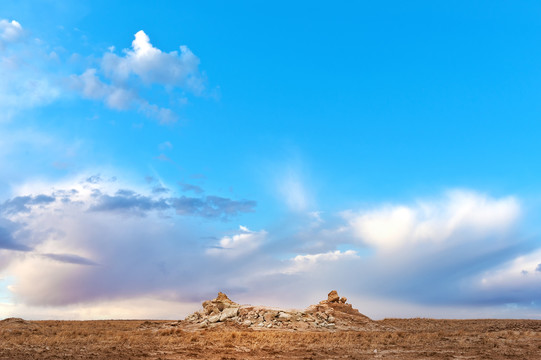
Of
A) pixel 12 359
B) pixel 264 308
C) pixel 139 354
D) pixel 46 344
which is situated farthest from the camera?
pixel 264 308

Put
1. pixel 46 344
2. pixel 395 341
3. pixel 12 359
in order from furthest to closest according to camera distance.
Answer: pixel 395 341
pixel 46 344
pixel 12 359

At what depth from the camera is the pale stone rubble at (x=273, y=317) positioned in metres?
43.0

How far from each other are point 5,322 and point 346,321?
3948 cm

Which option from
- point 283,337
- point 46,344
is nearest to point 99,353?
point 46,344

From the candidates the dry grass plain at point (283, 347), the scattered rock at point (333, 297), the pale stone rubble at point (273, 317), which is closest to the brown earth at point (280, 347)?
the dry grass plain at point (283, 347)

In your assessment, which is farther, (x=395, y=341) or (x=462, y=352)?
(x=395, y=341)

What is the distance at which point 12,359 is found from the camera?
2177 cm

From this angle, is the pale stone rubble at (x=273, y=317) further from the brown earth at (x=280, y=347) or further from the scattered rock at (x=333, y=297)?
the brown earth at (x=280, y=347)

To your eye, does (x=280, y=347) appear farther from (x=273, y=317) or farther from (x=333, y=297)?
(x=333, y=297)

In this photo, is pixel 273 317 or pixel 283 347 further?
pixel 273 317

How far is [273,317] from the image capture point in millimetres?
44156

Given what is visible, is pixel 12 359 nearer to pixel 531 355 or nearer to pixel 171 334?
pixel 171 334

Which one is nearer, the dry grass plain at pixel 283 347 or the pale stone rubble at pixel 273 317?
the dry grass plain at pixel 283 347

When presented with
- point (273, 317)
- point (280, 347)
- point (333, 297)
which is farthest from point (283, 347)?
point (333, 297)
